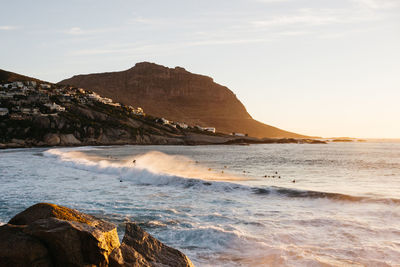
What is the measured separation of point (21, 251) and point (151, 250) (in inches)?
88.8

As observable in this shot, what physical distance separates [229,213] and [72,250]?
402 inches

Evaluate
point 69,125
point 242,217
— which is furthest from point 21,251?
point 69,125

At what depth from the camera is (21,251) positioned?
5.10 m

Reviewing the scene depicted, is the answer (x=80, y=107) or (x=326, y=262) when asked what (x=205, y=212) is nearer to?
(x=326, y=262)

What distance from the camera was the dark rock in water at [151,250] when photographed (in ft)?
20.3

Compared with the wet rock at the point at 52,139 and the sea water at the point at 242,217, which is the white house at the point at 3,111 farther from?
the sea water at the point at 242,217

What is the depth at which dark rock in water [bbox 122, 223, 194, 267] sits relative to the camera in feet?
20.3

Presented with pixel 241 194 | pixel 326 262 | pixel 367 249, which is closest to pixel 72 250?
pixel 326 262

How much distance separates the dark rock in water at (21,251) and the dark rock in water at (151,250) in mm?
Result: 1439

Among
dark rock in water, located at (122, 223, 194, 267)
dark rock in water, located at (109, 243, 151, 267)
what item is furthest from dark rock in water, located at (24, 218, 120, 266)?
dark rock in water, located at (122, 223, 194, 267)

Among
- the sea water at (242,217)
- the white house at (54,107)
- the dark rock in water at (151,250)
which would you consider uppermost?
the white house at (54,107)

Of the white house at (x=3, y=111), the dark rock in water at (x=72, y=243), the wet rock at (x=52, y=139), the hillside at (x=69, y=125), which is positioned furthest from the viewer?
A: the white house at (x=3, y=111)

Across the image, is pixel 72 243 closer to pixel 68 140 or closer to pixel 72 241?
pixel 72 241

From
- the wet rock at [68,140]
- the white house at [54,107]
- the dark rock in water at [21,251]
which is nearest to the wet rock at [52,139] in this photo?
the wet rock at [68,140]
